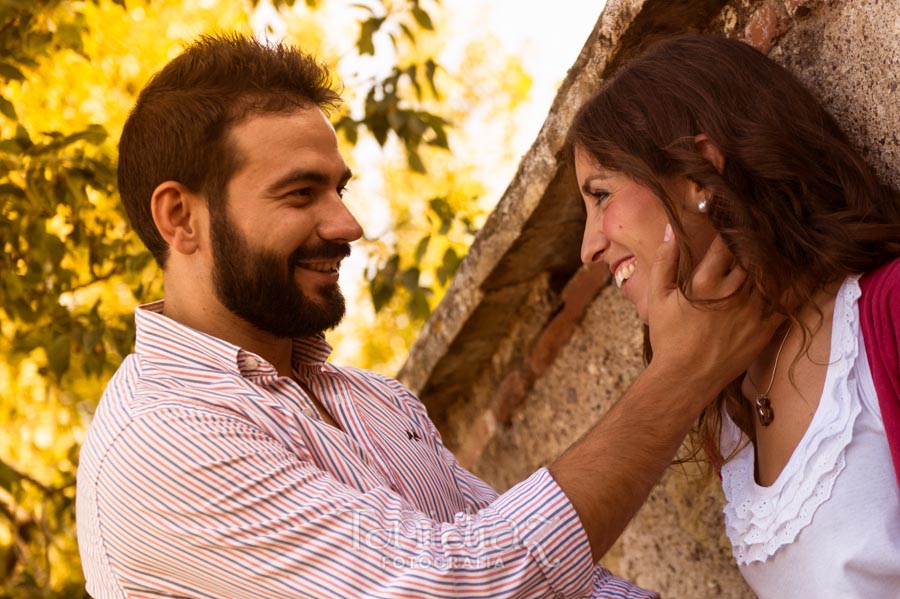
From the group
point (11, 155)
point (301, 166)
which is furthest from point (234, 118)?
point (11, 155)

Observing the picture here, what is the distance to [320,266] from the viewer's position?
2.61 m

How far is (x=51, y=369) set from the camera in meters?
3.73

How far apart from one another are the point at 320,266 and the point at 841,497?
1.32 meters

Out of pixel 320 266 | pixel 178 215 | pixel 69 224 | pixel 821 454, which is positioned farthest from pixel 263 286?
pixel 69 224

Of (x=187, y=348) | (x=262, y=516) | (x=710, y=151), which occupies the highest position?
(x=710, y=151)

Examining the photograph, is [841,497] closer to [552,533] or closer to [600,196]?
[552,533]

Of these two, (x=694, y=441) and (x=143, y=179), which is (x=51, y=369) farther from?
(x=694, y=441)

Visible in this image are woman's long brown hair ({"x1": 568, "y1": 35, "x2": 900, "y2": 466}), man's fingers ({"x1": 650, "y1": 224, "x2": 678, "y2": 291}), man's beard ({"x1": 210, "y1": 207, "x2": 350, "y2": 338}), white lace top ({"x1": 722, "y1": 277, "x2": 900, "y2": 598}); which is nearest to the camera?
white lace top ({"x1": 722, "y1": 277, "x2": 900, "y2": 598})

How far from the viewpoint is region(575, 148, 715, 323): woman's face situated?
2156 millimetres

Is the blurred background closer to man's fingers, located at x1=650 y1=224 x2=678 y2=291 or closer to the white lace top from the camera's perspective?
man's fingers, located at x1=650 y1=224 x2=678 y2=291

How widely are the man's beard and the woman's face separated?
672mm

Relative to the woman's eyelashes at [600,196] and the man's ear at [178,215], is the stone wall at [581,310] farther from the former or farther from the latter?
the man's ear at [178,215]

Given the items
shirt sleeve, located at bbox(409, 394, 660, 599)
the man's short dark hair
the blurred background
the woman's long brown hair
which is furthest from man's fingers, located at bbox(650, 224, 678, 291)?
the blurred background

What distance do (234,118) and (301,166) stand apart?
22 cm
